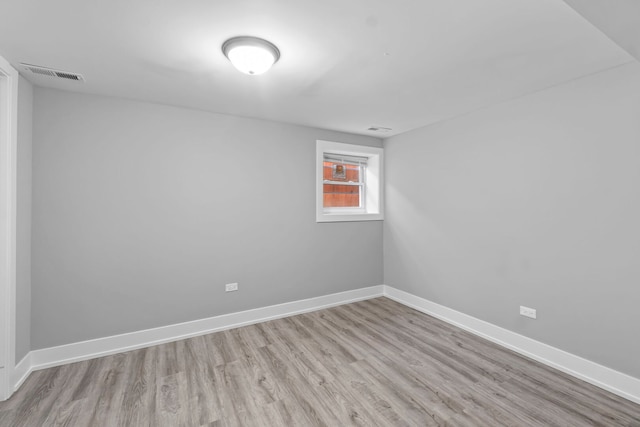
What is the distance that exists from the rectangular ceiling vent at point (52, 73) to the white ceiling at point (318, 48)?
75mm

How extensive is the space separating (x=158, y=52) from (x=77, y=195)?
1.65 metres

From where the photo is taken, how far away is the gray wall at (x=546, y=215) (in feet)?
7.18

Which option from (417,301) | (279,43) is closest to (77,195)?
(279,43)

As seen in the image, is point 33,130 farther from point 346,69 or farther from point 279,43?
point 346,69

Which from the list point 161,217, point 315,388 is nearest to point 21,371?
point 161,217

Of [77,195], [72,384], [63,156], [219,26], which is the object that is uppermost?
[219,26]

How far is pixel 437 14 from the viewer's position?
157cm

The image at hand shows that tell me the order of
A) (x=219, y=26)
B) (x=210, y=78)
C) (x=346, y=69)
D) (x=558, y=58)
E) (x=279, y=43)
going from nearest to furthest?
(x=219, y=26) < (x=279, y=43) < (x=558, y=58) < (x=346, y=69) < (x=210, y=78)

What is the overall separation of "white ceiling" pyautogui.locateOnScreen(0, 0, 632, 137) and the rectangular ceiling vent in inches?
3.0

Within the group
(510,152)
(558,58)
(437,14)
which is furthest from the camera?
(510,152)

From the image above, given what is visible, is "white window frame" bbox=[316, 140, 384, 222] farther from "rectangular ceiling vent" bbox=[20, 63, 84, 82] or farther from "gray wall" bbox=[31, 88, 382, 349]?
"rectangular ceiling vent" bbox=[20, 63, 84, 82]

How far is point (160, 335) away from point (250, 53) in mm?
2866

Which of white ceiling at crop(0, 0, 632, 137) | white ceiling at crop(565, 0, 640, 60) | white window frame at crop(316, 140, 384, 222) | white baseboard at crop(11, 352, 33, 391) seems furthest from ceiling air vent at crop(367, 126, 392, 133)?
white baseboard at crop(11, 352, 33, 391)

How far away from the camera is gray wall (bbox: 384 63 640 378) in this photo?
Answer: 219cm
